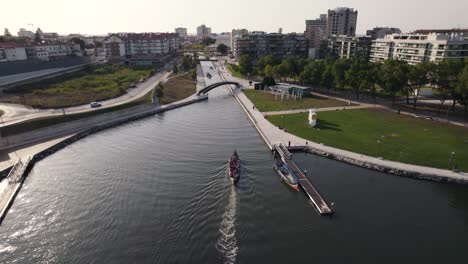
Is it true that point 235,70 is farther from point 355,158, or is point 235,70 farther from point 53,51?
point 355,158

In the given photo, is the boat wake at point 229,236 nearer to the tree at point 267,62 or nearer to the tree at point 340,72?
the tree at point 340,72

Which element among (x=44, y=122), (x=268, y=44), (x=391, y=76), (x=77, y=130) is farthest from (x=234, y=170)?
(x=268, y=44)

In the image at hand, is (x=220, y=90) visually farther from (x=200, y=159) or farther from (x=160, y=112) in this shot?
(x=200, y=159)

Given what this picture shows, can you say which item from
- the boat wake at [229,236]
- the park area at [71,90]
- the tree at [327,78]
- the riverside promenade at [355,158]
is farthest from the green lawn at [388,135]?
the park area at [71,90]

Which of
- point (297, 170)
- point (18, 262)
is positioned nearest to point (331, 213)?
point (297, 170)

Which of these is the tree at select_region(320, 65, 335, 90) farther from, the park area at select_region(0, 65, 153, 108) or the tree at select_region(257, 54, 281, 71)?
the park area at select_region(0, 65, 153, 108)

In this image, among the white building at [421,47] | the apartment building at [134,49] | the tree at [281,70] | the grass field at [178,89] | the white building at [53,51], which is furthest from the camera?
the apartment building at [134,49]
